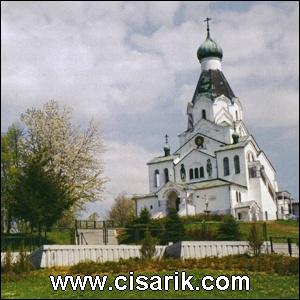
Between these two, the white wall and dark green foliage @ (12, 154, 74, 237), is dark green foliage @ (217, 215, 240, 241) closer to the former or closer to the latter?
dark green foliage @ (12, 154, 74, 237)

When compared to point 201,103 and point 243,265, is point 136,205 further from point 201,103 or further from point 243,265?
point 243,265

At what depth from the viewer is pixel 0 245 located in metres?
22.5

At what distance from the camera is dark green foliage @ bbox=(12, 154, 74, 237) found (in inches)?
1011

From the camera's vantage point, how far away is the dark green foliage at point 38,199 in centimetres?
2567

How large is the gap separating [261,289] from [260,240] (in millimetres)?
9597

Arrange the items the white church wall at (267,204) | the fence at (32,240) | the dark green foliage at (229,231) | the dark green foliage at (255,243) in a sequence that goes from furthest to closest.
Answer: the white church wall at (267,204) < the dark green foliage at (229,231) < the dark green foliage at (255,243) < the fence at (32,240)

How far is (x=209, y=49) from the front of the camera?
5994 centimetres

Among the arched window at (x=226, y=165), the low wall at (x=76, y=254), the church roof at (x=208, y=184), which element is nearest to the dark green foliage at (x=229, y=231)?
the low wall at (x=76, y=254)

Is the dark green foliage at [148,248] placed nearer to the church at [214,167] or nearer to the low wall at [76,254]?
the low wall at [76,254]

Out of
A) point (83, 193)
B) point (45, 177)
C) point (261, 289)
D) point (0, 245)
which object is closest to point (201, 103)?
point (83, 193)

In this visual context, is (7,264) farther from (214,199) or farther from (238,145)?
(238,145)

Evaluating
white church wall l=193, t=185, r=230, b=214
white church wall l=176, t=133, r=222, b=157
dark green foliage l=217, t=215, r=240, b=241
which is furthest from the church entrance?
dark green foliage l=217, t=215, r=240, b=241

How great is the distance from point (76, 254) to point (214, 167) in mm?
35290

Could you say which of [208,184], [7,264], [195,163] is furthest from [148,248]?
[195,163]
